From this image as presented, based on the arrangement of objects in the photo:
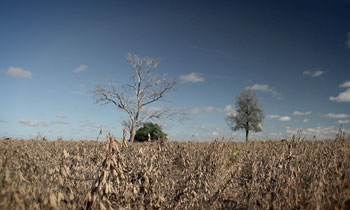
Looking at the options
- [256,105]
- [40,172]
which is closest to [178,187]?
[40,172]

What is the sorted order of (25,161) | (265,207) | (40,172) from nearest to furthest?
(265,207) < (40,172) < (25,161)

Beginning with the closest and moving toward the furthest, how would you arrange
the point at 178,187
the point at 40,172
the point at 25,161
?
the point at 178,187 → the point at 40,172 → the point at 25,161

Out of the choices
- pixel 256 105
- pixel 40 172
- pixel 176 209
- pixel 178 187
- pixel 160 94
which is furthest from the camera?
pixel 256 105

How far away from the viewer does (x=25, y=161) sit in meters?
4.86

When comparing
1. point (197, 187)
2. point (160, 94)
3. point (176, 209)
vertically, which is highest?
point (160, 94)

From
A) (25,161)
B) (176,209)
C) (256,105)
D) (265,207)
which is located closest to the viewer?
(265,207)

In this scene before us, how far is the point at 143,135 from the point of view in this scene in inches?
996

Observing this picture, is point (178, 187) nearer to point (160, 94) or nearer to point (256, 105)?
point (160, 94)

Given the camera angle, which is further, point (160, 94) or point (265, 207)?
point (160, 94)

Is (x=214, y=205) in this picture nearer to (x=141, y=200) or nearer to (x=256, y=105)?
(x=141, y=200)

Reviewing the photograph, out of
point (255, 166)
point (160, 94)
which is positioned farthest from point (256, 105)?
point (255, 166)

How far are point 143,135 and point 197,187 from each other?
21.7 metres

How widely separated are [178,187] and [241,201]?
106cm

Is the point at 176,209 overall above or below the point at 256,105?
below
